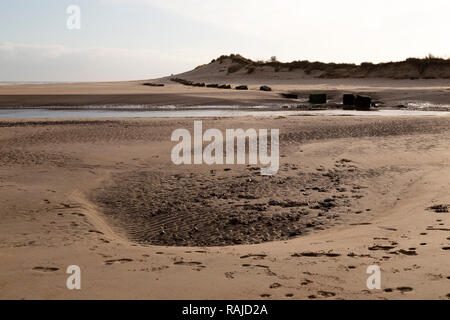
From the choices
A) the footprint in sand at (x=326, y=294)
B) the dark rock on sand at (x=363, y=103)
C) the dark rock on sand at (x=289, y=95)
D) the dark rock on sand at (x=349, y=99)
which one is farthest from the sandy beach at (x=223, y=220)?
the dark rock on sand at (x=289, y=95)

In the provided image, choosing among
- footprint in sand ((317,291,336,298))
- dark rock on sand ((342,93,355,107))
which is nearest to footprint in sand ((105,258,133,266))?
footprint in sand ((317,291,336,298))

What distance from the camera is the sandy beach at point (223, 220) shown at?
373cm

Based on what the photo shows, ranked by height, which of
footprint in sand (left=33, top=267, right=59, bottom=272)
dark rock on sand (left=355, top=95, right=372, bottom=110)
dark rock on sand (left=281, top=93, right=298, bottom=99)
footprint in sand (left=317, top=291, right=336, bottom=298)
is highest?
dark rock on sand (left=281, top=93, right=298, bottom=99)

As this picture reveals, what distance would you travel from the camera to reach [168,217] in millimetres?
6426

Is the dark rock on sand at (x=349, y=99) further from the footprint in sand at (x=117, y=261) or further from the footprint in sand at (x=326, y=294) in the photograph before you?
the footprint in sand at (x=326, y=294)

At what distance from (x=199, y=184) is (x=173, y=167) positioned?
1.31m

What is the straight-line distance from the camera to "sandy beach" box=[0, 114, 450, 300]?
147 inches

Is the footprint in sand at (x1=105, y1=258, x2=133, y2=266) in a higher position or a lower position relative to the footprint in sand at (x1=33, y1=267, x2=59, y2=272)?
lower

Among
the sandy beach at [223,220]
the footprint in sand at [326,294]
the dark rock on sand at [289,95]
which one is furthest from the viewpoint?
the dark rock on sand at [289,95]

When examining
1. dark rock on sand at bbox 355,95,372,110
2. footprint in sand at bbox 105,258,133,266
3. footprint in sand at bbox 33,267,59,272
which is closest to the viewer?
footprint in sand at bbox 33,267,59,272

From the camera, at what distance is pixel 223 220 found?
6.26 m

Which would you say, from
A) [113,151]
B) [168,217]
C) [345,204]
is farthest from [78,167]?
[345,204]

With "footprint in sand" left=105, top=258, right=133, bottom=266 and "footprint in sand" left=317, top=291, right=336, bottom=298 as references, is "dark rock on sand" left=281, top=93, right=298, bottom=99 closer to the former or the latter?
"footprint in sand" left=105, top=258, right=133, bottom=266

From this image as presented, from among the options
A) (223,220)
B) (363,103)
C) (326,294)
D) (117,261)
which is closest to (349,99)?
(363,103)
